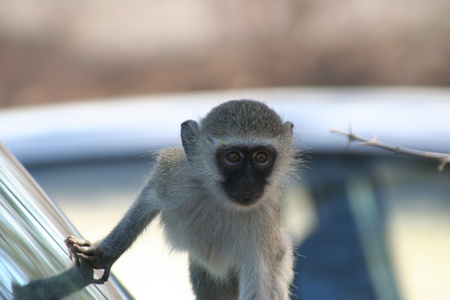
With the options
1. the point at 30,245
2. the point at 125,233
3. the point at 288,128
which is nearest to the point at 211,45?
the point at 288,128

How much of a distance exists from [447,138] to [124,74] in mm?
9254

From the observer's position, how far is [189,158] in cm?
382

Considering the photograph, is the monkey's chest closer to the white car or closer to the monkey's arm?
the monkey's arm

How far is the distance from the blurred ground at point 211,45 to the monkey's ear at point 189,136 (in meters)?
10.4

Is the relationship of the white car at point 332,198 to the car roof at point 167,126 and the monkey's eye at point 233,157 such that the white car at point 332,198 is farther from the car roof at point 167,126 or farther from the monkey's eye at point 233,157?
the monkey's eye at point 233,157

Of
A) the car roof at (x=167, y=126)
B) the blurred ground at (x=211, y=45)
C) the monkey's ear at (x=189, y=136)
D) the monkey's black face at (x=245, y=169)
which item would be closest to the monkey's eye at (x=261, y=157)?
the monkey's black face at (x=245, y=169)

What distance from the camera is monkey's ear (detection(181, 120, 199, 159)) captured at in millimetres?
3809

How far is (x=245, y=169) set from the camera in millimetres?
3709

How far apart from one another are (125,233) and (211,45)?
12.1 metres

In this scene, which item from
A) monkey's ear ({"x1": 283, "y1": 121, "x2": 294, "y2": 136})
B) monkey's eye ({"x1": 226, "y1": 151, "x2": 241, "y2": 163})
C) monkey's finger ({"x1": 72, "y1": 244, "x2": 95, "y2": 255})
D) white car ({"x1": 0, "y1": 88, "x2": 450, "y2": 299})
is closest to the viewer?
monkey's finger ({"x1": 72, "y1": 244, "x2": 95, "y2": 255})

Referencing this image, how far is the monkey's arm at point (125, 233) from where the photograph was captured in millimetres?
3334

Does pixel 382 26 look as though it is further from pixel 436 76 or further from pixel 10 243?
pixel 10 243

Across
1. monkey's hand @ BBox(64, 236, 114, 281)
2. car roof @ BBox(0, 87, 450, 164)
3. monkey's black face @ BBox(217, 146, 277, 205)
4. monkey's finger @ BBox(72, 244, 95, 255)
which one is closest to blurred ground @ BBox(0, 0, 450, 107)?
car roof @ BBox(0, 87, 450, 164)

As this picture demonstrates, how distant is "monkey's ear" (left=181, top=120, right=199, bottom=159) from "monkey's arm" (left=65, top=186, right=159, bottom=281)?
0.30m
